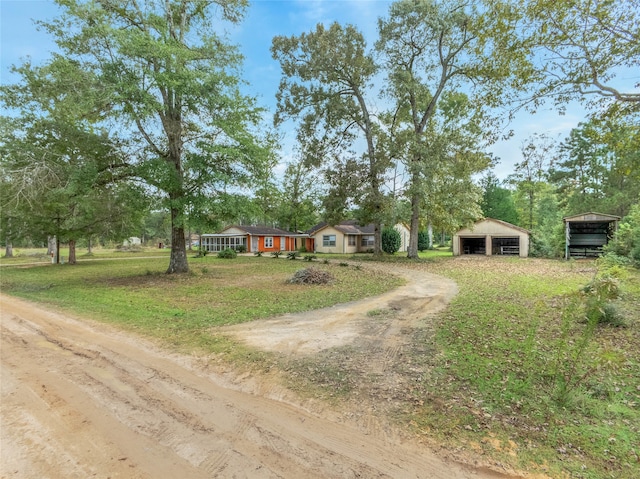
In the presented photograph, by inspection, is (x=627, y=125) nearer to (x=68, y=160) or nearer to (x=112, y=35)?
(x=112, y=35)

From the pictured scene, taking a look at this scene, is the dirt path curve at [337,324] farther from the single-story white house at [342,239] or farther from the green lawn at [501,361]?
the single-story white house at [342,239]

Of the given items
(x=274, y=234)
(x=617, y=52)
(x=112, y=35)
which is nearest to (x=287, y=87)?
(x=112, y=35)

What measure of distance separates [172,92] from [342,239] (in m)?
22.7

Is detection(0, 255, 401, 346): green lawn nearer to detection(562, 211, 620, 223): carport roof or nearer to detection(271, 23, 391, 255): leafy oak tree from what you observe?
detection(271, 23, 391, 255): leafy oak tree

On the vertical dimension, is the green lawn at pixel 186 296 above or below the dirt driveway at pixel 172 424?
above

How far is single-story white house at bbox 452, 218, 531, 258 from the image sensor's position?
1031 inches

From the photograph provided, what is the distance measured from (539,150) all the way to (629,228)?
1589 centimetres

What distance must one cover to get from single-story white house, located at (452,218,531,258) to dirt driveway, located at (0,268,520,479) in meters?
24.9

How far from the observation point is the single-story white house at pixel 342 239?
3362cm

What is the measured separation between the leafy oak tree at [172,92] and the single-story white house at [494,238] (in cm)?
2083

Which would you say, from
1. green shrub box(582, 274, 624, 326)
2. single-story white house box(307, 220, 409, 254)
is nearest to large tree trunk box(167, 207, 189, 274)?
green shrub box(582, 274, 624, 326)

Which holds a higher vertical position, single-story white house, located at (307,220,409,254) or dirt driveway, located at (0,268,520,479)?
single-story white house, located at (307,220,409,254)

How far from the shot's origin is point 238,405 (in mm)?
3750

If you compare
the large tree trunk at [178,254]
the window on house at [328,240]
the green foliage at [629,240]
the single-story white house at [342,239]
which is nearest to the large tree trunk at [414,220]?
the single-story white house at [342,239]
